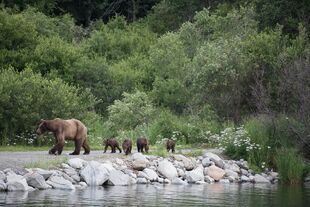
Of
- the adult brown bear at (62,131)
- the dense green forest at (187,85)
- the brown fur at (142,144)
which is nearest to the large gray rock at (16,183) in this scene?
the adult brown bear at (62,131)

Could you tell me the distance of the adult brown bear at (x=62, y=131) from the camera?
33156 millimetres

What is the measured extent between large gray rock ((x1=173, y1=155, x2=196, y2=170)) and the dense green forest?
13.5 feet

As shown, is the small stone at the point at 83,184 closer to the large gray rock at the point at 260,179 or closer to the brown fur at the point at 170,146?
the brown fur at the point at 170,146

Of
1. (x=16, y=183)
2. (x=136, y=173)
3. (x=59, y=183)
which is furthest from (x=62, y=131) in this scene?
(x=16, y=183)

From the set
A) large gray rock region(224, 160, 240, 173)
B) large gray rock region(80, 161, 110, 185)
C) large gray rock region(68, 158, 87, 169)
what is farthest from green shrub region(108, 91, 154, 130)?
large gray rock region(80, 161, 110, 185)

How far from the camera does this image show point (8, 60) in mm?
47125

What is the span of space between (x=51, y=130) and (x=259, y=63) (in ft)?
58.6

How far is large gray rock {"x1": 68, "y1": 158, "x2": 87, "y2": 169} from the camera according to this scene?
1189 inches

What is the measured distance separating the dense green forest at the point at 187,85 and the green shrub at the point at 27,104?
0.17 ft

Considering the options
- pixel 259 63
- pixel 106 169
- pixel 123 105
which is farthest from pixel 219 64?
pixel 106 169

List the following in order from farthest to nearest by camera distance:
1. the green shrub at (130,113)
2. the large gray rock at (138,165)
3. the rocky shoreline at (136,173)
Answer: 1. the green shrub at (130,113)
2. the large gray rock at (138,165)
3. the rocky shoreline at (136,173)

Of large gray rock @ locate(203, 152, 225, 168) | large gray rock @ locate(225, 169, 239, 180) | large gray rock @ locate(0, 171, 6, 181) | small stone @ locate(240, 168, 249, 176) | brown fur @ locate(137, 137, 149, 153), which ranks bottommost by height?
large gray rock @ locate(0, 171, 6, 181)

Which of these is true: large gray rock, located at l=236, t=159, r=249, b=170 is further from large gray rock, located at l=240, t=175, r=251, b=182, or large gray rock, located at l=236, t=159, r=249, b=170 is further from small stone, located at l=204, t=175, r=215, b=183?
small stone, located at l=204, t=175, r=215, b=183

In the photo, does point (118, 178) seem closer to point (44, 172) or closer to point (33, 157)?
point (44, 172)
